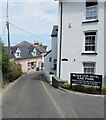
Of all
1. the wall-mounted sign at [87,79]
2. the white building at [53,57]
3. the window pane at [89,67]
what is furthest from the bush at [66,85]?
the white building at [53,57]

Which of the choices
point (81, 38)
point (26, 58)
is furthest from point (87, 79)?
point (26, 58)

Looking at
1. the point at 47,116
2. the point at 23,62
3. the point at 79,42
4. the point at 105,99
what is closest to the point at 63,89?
the point at 105,99

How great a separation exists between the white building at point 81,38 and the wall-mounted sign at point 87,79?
8.14ft

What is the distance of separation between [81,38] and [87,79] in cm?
467

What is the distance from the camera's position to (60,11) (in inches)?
674

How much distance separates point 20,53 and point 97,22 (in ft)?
93.1

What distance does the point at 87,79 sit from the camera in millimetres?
13227

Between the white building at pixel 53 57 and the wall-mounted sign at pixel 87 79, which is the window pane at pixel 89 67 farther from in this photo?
the white building at pixel 53 57

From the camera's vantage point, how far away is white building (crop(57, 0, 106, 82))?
1527cm

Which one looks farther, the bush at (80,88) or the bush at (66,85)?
the bush at (66,85)

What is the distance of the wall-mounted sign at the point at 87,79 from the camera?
12.7m

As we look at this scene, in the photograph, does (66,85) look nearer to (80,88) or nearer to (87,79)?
(80,88)

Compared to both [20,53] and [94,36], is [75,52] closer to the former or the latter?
[94,36]

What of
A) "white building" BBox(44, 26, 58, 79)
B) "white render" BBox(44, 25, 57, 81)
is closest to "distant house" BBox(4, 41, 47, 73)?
"white render" BBox(44, 25, 57, 81)
